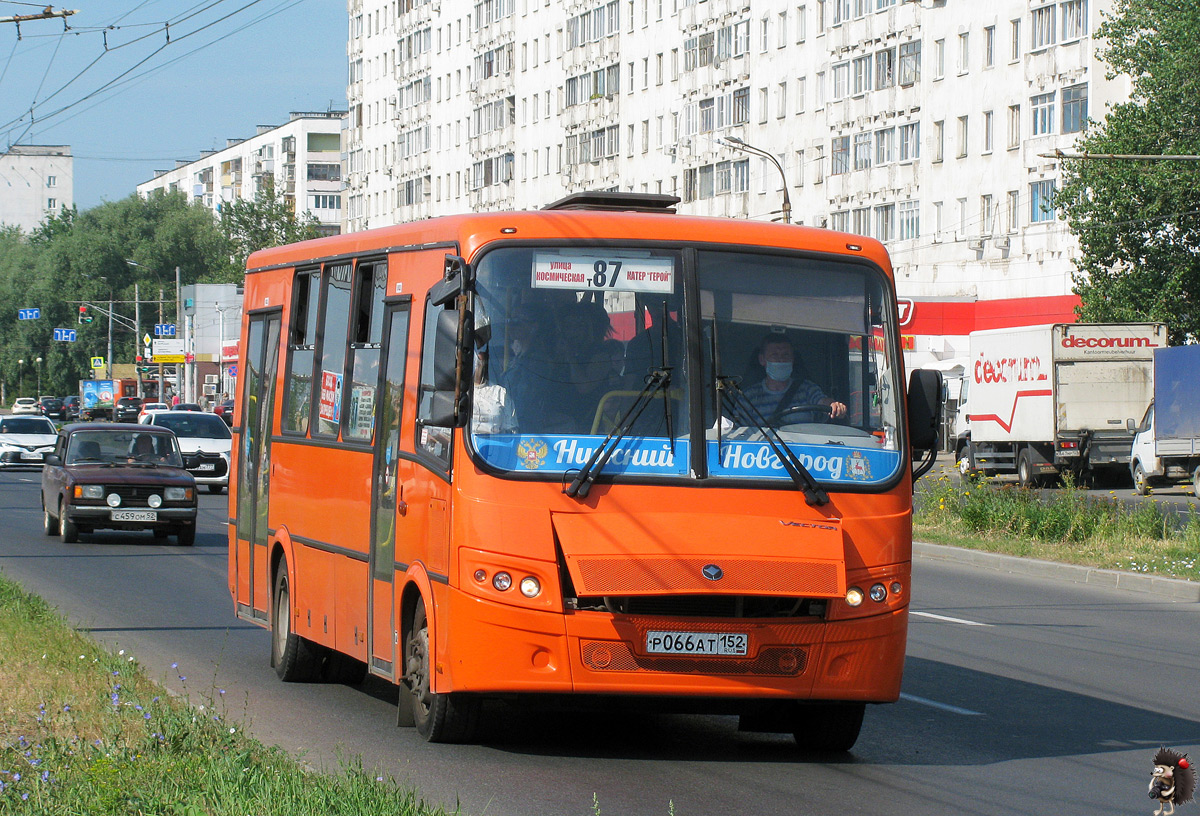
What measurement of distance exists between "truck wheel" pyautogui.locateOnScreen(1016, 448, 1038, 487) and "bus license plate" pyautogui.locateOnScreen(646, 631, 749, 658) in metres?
36.4

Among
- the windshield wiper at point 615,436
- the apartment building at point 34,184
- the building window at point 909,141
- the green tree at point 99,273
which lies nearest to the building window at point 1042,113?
the building window at point 909,141

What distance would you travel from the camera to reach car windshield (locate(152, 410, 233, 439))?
39.2 meters

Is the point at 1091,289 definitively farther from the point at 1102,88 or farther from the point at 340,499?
the point at 340,499

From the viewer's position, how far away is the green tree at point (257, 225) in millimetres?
136000

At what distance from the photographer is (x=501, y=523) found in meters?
8.09

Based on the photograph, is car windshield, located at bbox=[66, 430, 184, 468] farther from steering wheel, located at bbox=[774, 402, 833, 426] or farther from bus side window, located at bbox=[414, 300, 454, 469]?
steering wheel, located at bbox=[774, 402, 833, 426]

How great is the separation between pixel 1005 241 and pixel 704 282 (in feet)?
177

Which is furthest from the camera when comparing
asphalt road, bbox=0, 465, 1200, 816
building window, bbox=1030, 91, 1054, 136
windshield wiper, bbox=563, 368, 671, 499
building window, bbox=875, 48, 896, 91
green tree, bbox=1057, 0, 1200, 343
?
building window, bbox=875, 48, 896, 91

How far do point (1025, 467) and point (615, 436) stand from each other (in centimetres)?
3730

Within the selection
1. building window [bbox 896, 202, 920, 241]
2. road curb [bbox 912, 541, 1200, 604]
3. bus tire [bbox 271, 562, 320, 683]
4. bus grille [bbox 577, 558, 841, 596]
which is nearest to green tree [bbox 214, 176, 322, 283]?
building window [bbox 896, 202, 920, 241]

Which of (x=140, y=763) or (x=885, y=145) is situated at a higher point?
(x=885, y=145)

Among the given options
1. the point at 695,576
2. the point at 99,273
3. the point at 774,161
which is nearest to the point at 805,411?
the point at 695,576

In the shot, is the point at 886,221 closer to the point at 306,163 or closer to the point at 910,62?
the point at 910,62

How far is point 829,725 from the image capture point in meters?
8.81
